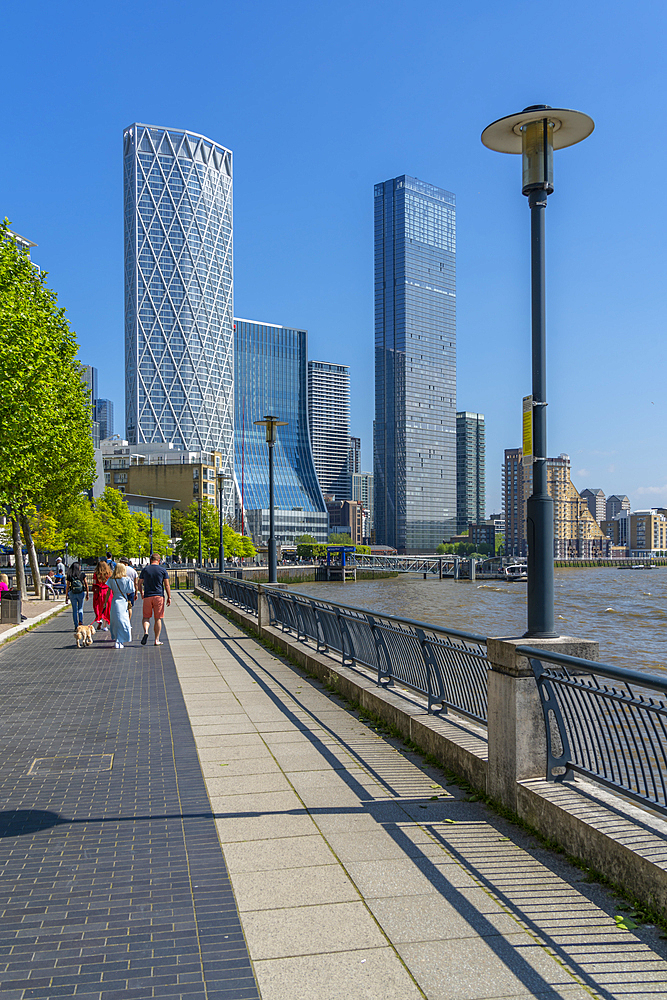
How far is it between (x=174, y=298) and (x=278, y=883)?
17797cm

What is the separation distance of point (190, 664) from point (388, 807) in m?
8.61

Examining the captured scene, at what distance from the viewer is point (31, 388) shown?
20.0 metres

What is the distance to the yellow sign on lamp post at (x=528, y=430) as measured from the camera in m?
5.83

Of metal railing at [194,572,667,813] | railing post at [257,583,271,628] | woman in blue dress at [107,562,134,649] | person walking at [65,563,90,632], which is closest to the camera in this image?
metal railing at [194,572,667,813]

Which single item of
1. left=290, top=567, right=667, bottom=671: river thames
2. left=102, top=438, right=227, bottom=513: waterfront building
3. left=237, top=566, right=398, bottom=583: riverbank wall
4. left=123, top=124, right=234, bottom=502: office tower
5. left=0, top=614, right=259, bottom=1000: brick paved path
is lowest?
left=237, top=566, right=398, bottom=583: riverbank wall

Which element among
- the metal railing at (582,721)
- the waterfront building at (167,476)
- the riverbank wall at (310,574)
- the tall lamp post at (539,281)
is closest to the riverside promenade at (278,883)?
the metal railing at (582,721)

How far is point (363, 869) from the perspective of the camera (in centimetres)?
461

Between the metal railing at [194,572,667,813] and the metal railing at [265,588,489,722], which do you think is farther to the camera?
the metal railing at [265,588,489,722]

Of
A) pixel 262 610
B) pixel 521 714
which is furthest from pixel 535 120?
pixel 262 610

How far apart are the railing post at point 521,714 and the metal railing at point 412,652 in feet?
3.80

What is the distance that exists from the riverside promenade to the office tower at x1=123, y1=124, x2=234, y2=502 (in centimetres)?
16872

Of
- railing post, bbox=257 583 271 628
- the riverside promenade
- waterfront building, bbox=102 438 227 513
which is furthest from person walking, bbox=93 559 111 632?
waterfront building, bbox=102 438 227 513

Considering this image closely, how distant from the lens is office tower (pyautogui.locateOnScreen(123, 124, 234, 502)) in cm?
17162

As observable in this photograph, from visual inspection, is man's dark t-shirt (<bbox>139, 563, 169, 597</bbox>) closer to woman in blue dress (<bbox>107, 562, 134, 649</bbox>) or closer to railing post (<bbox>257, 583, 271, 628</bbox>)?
woman in blue dress (<bbox>107, 562, 134, 649</bbox>)
